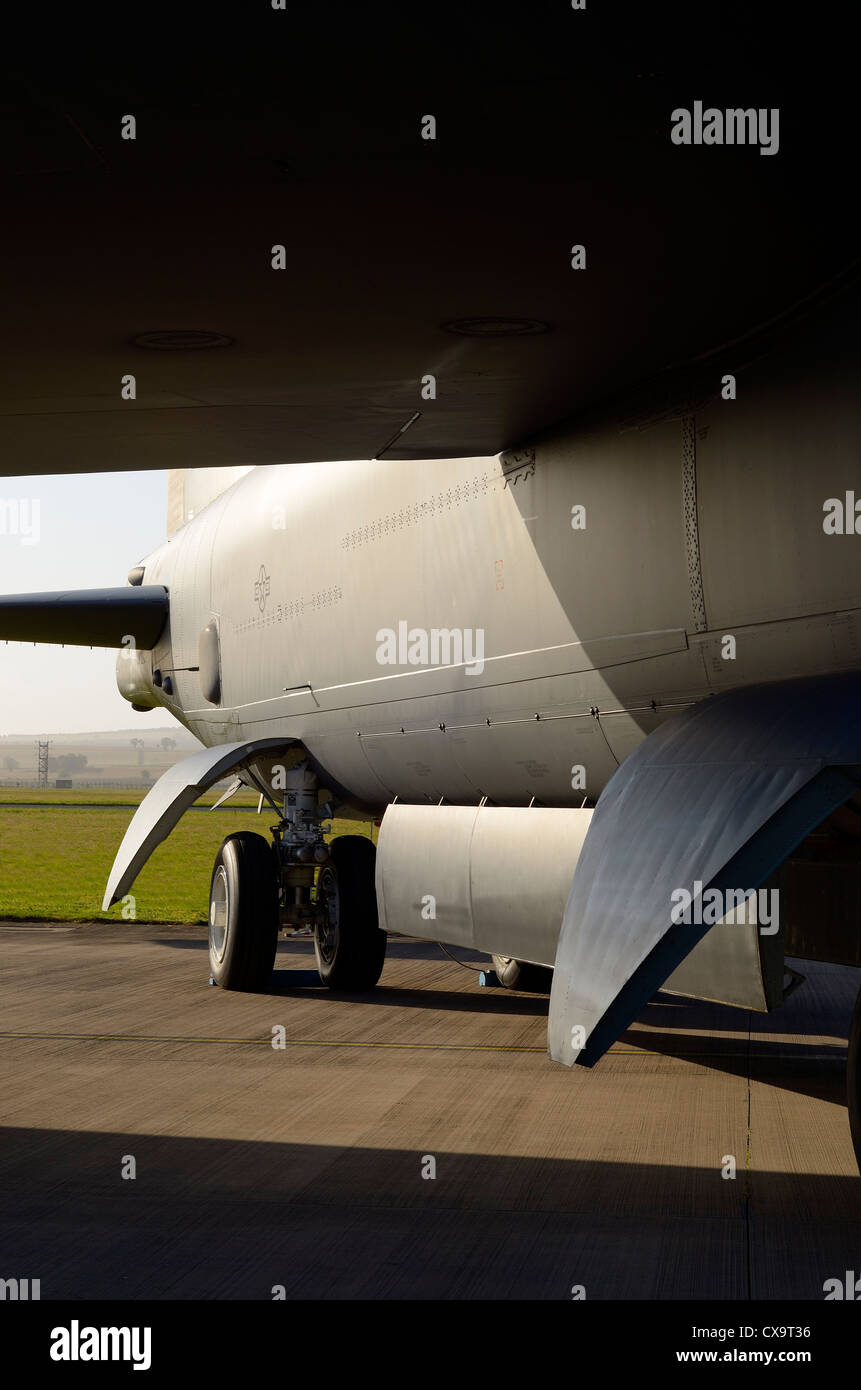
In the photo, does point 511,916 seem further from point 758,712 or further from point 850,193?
point 850,193

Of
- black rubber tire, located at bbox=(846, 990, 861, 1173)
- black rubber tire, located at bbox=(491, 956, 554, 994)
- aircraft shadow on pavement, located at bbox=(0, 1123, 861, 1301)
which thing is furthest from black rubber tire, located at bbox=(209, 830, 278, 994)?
black rubber tire, located at bbox=(846, 990, 861, 1173)

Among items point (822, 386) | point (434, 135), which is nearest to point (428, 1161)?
point (822, 386)

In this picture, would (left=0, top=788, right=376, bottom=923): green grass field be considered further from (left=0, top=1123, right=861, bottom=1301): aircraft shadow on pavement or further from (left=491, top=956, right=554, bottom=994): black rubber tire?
(left=0, top=1123, right=861, bottom=1301): aircraft shadow on pavement

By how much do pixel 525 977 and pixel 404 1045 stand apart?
9.49ft

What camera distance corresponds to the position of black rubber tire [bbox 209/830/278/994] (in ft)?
37.6

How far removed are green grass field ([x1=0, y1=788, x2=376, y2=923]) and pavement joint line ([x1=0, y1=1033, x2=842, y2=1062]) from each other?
8.78m

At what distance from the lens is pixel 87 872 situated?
27.3m

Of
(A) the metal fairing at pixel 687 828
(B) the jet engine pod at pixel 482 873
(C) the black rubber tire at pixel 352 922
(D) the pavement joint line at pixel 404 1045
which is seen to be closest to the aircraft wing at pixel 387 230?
(A) the metal fairing at pixel 687 828

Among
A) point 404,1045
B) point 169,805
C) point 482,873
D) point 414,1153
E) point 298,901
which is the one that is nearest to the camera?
point 414,1153

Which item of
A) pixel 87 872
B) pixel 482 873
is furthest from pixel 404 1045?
pixel 87 872

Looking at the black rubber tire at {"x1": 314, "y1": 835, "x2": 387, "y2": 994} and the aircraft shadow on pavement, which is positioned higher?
the black rubber tire at {"x1": 314, "y1": 835, "x2": 387, "y2": 994}

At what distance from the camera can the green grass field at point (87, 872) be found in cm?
1942

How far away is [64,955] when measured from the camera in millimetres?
14250

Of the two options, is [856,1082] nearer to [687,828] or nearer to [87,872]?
[687,828]
